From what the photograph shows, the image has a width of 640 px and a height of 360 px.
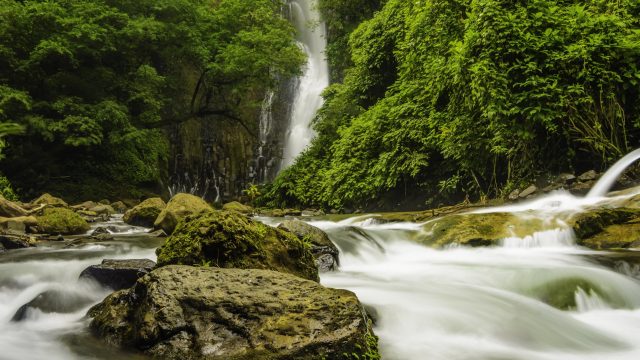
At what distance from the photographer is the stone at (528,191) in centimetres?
911

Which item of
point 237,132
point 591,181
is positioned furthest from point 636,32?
point 237,132

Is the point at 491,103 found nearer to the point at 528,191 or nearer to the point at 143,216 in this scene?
the point at 528,191

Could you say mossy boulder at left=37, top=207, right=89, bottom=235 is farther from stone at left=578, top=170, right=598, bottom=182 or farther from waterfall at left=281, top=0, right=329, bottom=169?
waterfall at left=281, top=0, right=329, bottom=169

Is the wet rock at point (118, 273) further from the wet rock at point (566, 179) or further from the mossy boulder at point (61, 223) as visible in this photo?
the wet rock at point (566, 179)

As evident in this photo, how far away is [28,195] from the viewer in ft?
48.9

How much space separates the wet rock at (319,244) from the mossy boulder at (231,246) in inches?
51.8

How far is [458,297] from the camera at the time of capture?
4770 millimetres

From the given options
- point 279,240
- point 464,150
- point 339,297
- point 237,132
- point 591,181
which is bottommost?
point 339,297

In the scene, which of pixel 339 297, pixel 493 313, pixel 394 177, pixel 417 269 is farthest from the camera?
pixel 394 177

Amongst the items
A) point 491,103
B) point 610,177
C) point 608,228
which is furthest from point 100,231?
point 610,177

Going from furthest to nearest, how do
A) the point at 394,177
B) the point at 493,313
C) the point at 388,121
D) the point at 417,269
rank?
the point at 388,121 < the point at 394,177 < the point at 417,269 < the point at 493,313

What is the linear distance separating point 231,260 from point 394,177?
8516 mm

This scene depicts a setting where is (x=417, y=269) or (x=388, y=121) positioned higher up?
(x=388, y=121)

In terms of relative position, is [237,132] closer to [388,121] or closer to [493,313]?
[388,121]
